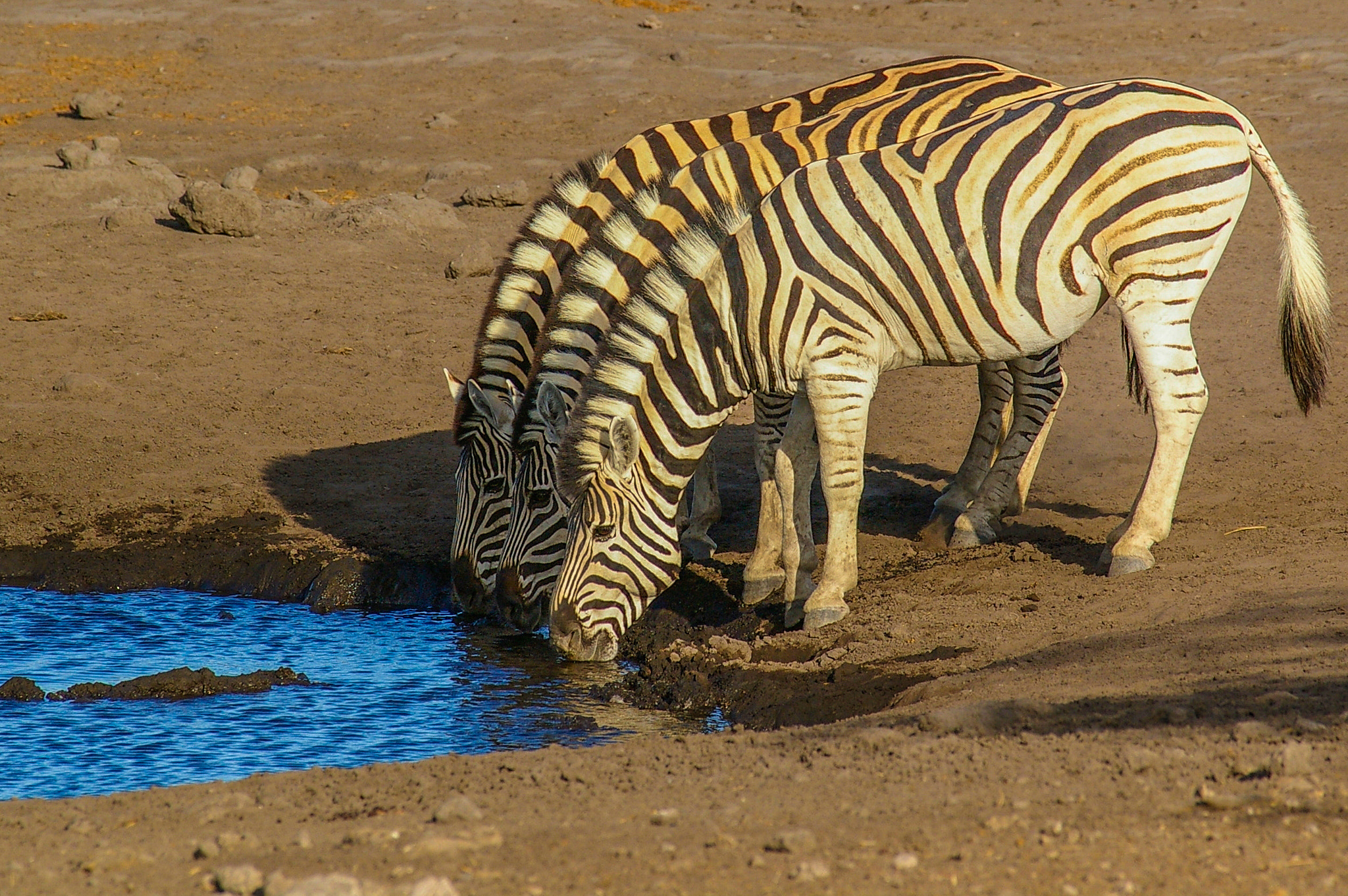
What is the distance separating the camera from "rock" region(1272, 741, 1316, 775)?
11.3ft

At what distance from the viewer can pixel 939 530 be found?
7.30 m

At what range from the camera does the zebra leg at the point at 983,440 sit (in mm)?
7449

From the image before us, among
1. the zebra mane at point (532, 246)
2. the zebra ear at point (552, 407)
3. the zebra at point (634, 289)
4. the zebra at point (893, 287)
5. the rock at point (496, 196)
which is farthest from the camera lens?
the rock at point (496, 196)

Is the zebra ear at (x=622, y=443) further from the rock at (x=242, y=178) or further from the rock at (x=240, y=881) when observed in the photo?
the rock at (x=242, y=178)

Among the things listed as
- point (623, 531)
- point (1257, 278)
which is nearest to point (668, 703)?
point (623, 531)

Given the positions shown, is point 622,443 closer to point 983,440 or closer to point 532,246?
point 532,246

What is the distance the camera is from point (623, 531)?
5898 millimetres

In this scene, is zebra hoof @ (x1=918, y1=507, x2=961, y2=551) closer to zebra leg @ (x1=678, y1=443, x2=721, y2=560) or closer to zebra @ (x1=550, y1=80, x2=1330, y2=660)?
zebra leg @ (x1=678, y1=443, x2=721, y2=560)

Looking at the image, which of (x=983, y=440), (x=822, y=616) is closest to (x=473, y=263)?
(x=983, y=440)

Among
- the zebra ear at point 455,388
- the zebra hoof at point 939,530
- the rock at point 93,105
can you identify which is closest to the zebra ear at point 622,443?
the zebra ear at point 455,388

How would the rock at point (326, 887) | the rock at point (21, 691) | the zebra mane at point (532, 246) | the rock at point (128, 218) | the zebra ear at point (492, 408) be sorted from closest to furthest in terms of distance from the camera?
the rock at point (326, 887)
the rock at point (21, 691)
the zebra ear at point (492, 408)
the zebra mane at point (532, 246)
the rock at point (128, 218)

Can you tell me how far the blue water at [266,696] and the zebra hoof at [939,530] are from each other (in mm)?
2034

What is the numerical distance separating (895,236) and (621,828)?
3.21m

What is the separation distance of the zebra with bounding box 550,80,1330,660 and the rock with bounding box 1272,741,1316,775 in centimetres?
256
